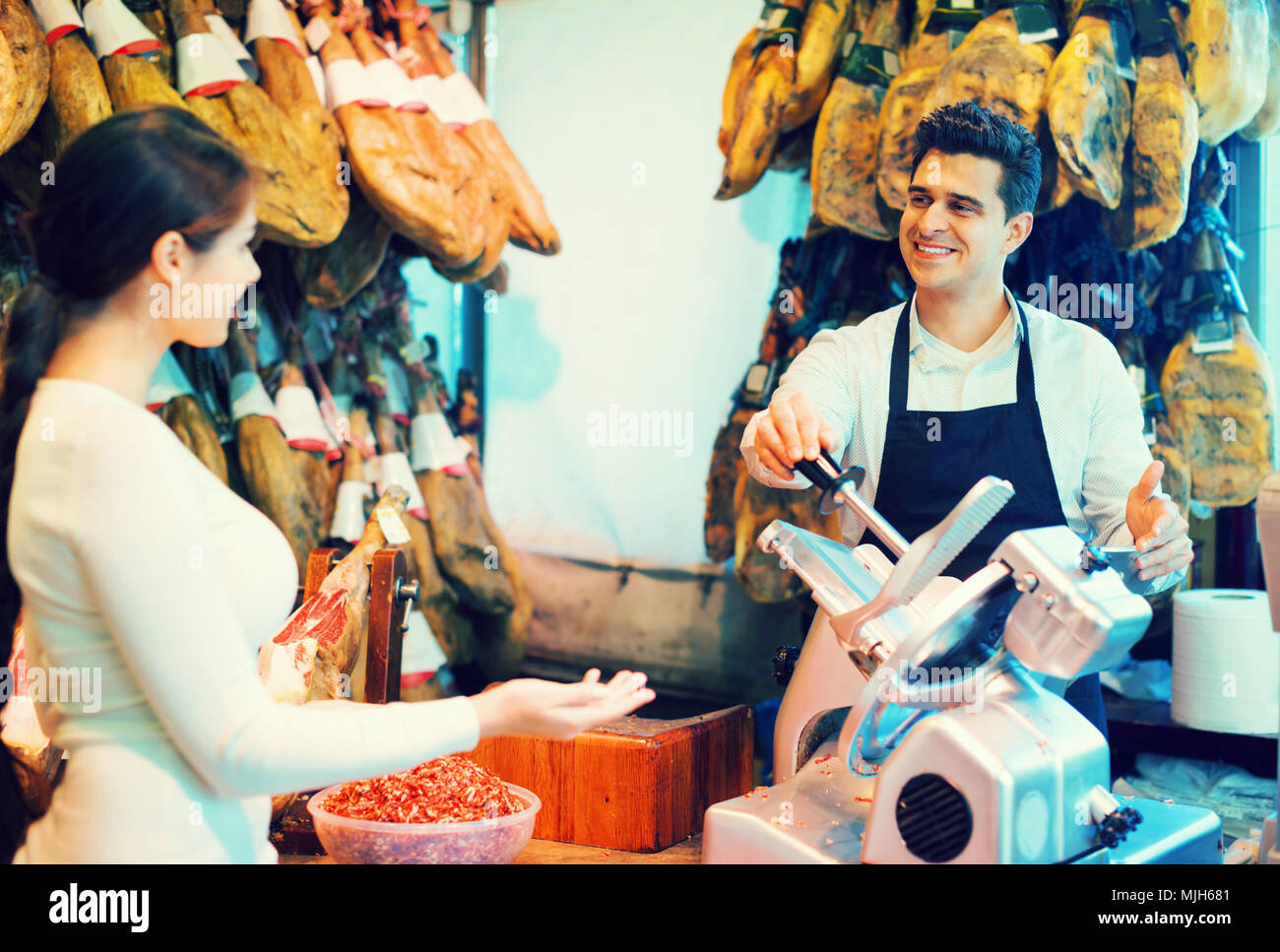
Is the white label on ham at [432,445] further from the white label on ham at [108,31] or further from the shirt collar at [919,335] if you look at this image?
the shirt collar at [919,335]

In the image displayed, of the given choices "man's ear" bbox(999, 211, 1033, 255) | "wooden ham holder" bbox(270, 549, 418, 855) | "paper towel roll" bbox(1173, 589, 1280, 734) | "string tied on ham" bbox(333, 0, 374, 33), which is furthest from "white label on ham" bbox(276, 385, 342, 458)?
"paper towel roll" bbox(1173, 589, 1280, 734)

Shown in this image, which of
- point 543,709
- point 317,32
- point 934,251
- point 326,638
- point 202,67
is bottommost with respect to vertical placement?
point 326,638

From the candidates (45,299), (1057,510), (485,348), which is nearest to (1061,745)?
(1057,510)

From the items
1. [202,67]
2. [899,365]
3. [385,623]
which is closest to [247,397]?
[202,67]

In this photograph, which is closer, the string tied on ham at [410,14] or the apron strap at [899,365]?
the apron strap at [899,365]

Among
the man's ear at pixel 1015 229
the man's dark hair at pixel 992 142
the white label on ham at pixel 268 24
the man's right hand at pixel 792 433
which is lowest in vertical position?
the man's right hand at pixel 792 433

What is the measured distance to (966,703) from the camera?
1.11 meters

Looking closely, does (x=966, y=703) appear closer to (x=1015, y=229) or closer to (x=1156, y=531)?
(x=1156, y=531)

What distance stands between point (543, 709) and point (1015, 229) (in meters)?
1.40

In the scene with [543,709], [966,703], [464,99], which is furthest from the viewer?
[464,99]

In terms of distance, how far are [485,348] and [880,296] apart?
1.49 meters

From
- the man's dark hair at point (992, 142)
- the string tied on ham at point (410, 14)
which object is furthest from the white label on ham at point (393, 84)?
the man's dark hair at point (992, 142)

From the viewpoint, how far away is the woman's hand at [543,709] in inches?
39.2

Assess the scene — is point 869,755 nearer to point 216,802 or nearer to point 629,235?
point 216,802
